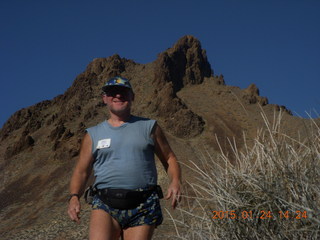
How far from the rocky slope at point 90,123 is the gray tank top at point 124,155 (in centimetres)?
1700

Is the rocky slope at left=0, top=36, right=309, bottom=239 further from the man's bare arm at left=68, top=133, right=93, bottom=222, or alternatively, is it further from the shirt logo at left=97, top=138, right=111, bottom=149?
the shirt logo at left=97, top=138, right=111, bottom=149

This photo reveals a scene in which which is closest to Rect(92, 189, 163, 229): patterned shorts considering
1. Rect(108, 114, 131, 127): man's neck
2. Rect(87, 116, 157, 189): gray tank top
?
Rect(87, 116, 157, 189): gray tank top

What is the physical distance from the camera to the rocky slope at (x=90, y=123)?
1165 inches

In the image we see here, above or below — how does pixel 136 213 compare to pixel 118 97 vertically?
below

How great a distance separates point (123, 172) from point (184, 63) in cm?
6053

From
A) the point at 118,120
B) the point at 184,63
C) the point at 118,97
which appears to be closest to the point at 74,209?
the point at 118,120

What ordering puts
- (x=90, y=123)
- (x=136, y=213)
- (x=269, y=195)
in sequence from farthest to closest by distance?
(x=90, y=123)
(x=136, y=213)
(x=269, y=195)

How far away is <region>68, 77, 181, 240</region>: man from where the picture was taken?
10.7 ft

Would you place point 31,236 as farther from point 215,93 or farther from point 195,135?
point 215,93

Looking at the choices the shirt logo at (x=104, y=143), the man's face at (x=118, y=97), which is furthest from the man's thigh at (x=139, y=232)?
the man's face at (x=118, y=97)

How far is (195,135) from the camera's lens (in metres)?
40.8

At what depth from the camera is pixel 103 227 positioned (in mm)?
3162
